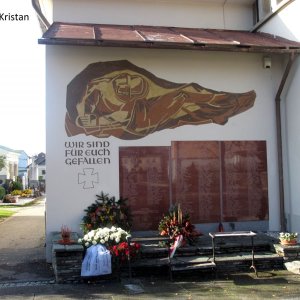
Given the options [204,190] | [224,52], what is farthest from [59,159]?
[224,52]

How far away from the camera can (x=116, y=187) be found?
10750 millimetres

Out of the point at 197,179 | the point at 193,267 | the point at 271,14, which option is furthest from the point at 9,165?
the point at 193,267

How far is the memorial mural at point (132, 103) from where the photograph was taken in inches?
420

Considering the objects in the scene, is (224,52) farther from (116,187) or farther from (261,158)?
(116,187)

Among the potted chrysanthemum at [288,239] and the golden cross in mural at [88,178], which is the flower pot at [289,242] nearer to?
the potted chrysanthemum at [288,239]

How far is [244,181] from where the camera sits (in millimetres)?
11375

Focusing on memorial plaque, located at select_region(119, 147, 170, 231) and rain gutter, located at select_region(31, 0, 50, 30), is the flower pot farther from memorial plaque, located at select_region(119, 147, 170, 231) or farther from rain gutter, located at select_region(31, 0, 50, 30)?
rain gutter, located at select_region(31, 0, 50, 30)

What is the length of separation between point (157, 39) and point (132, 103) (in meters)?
1.66

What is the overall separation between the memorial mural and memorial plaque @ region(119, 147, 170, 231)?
19.4 inches

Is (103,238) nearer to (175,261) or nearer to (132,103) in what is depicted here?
(175,261)

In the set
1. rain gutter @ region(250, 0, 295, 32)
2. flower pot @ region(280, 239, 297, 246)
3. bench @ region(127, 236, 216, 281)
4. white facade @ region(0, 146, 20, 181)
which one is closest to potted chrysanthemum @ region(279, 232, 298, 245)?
flower pot @ region(280, 239, 297, 246)

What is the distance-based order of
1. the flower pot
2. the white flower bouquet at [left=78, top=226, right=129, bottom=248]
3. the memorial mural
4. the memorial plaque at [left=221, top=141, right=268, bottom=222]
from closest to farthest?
the white flower bouquet at [left=78, top=226, right=129, bottom=248]
the flower pot
the memorial mural
the memorial plaque at [left=221, top=141, right=268, bottom=222]

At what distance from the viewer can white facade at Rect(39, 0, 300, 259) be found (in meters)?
10.5

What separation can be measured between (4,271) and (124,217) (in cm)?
282
